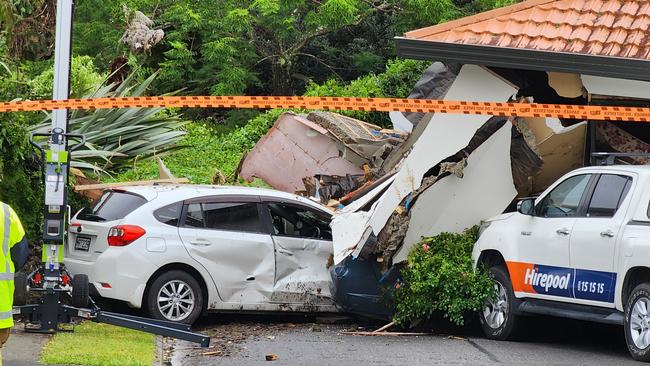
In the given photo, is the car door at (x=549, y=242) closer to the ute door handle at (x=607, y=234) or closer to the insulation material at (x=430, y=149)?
the ute door handle at (x=607, y=234)

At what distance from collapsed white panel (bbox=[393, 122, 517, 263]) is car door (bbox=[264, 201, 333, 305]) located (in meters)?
1.11

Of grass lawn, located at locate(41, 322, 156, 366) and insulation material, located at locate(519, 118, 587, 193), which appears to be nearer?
grass lawn, located at locate(41, 322, 156, 366)

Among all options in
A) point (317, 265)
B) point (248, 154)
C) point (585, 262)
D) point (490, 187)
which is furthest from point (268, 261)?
point (248, 154)

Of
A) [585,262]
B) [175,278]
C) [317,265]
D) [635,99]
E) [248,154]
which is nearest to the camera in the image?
[585,262]

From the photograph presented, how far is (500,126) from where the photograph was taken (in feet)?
42.0

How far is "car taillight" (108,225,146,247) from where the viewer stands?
12.0 meters

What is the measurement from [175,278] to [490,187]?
3609mm

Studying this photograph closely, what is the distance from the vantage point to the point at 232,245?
12500 mm

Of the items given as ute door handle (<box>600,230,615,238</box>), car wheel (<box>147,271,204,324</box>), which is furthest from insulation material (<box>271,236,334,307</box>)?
ute door handle (<box>600,230,615,238</box>)

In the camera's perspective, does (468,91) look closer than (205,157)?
Yes

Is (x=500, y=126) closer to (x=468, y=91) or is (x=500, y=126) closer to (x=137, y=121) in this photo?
(x=468, y=91)

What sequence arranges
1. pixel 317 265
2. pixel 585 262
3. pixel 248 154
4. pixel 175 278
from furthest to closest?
pixel 248 154
pixel 317 265
pixel 175 278
pixel 585 262

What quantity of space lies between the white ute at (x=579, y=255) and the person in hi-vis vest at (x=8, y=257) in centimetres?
513

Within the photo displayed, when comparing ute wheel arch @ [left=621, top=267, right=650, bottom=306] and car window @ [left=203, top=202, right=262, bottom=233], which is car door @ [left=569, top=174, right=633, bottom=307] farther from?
car window @ [left=203, top=202, right=262, bottom=233]
